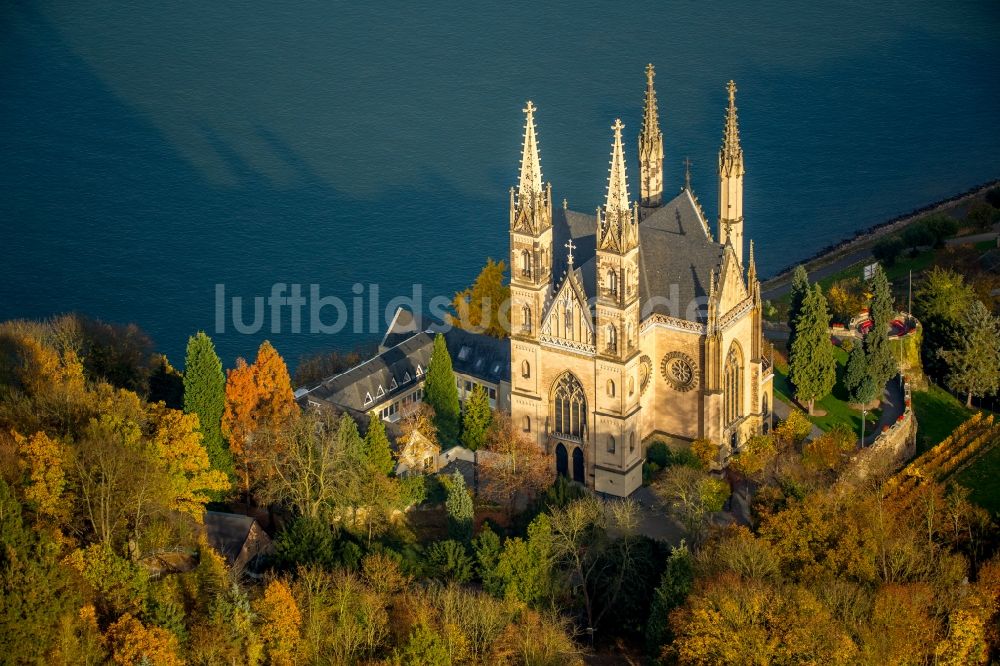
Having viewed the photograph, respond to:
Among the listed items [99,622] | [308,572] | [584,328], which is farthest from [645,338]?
[99,622]

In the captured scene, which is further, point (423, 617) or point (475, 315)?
point (475, 315)

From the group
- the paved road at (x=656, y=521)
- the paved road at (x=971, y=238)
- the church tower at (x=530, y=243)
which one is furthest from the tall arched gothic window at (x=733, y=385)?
the paved road at (x=971, y=238)

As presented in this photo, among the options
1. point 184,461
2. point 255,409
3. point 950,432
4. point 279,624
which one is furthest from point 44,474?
point 950,432

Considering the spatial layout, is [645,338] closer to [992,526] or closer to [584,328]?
[584,328]

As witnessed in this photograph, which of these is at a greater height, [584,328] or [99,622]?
[584,328]

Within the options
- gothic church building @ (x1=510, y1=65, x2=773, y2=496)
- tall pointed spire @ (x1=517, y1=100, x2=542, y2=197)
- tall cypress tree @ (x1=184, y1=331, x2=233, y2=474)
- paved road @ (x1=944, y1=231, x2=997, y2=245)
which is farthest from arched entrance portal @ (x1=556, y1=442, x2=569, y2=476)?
paved road @ (x1=944, y1=231, x2=997, y2=245)
